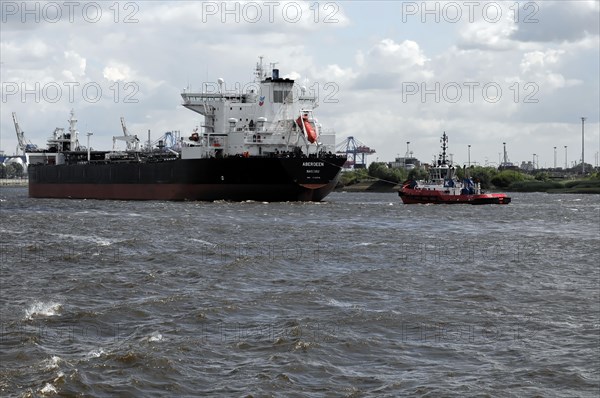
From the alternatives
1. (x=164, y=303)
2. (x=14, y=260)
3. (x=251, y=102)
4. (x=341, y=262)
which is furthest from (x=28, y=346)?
(x=251, y=102)

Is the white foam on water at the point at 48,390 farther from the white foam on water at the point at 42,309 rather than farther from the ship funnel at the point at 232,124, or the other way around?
the ship funnel at the point at 232,124

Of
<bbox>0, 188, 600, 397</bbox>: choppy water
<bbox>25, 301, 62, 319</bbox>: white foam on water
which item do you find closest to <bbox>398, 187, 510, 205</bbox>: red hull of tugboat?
<bbox>0, 188, 600, 397</bbox>: choppy water

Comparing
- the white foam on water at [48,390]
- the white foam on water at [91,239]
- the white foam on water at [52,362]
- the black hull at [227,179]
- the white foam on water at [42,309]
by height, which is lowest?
the white foam on water at [48,390]

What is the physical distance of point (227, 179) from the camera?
227 ft

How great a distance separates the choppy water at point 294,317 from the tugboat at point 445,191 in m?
39.0

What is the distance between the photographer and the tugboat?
256 ft

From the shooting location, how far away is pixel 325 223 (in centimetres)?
4931

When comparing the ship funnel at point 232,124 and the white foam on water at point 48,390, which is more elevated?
the ship funnel at point 232,124

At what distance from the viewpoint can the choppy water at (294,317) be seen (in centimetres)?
1492

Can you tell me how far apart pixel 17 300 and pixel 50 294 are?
43.3 inches

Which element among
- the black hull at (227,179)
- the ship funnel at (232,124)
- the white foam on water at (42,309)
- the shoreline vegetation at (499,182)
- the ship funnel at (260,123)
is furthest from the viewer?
the shoreline vegetation at (499,182)

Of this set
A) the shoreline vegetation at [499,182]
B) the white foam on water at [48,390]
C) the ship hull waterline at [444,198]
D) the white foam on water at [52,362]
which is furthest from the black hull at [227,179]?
the white foam on water at [48,390]

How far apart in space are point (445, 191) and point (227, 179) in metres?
21.0

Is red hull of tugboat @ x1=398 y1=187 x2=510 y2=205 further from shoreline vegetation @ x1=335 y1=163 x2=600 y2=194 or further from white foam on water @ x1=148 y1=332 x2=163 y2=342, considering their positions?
white foam on water @ x1=148 y1=332 x2=163 y2=342
